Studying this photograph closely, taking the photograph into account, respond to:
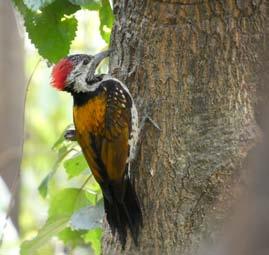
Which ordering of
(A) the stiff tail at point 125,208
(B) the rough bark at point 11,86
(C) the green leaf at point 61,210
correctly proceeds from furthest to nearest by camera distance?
1. (B) the rough bark at point 11,86
2. (C) the green leaf at point 61,210
3. (A) the stiff tail at point 125,208

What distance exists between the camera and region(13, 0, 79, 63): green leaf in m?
2.65

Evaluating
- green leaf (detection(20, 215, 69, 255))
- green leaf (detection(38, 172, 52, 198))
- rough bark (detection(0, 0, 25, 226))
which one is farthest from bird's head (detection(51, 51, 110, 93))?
rough bark (detection(0, 0, 25, 226))

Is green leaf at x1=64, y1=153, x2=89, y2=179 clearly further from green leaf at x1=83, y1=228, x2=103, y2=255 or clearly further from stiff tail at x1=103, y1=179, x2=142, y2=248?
stiff tail at x1=103, y1=179, x2=142, y2=248

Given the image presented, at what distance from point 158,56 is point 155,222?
62 cm

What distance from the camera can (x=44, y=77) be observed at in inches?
307

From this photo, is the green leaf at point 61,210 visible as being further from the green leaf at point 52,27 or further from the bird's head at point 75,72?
the green leaf at point 52,27

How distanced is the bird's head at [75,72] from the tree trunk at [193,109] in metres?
0.36

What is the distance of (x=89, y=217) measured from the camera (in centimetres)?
274

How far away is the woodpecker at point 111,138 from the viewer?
7.86 feet

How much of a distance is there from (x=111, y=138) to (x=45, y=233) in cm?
72

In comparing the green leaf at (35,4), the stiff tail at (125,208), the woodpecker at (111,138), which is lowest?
the stiff tail at (125,208)

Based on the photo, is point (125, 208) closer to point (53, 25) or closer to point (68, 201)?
point (68, 201)

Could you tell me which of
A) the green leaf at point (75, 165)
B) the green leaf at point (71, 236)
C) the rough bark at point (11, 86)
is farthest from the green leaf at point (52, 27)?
the rough bark at point (11, 86)

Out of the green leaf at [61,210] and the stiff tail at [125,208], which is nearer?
the stiff tail at [125,208]
